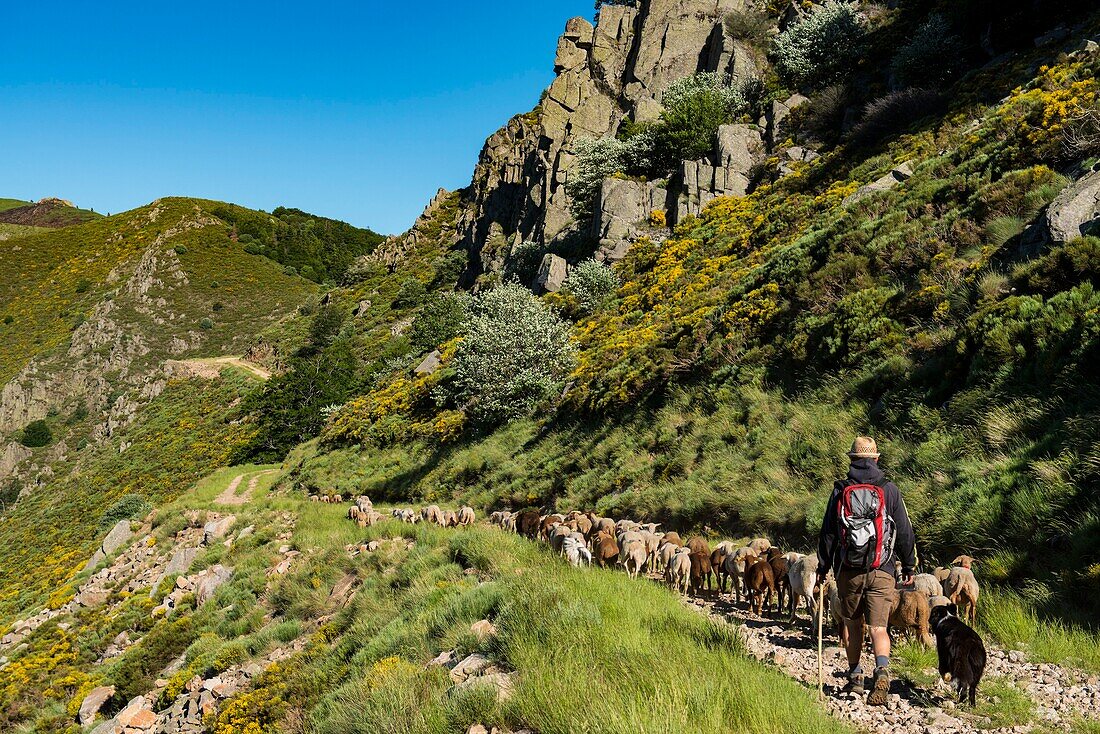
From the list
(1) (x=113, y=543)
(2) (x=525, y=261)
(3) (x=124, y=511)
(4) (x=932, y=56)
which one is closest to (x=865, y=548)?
(1) (x=113, y=543)

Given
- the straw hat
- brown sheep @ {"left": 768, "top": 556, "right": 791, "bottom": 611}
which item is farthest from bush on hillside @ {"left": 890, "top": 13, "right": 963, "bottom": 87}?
the straw hat

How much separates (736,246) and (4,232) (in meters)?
138

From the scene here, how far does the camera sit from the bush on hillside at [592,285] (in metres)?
33.2

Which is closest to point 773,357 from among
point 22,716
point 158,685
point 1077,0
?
point 158,685

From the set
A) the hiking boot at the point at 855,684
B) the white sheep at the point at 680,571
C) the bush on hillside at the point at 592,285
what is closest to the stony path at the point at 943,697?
the hiking boot at the point at 855,684

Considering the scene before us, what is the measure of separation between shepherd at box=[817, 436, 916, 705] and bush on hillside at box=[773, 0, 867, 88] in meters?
39.2

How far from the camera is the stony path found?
4.01 m

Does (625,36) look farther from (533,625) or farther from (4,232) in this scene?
(4,232)

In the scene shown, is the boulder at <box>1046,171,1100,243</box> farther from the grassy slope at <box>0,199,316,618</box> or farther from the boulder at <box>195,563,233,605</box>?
the grassy slope at <box>0,199,316,618</box>

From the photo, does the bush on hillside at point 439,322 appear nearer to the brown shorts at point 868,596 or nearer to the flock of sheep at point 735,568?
the flock of sheep at point 735,568

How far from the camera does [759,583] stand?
701 cm

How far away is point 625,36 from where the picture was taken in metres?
58.8

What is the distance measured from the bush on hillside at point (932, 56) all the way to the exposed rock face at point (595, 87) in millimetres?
15710

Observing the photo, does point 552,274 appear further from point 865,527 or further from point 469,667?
point 865,527
